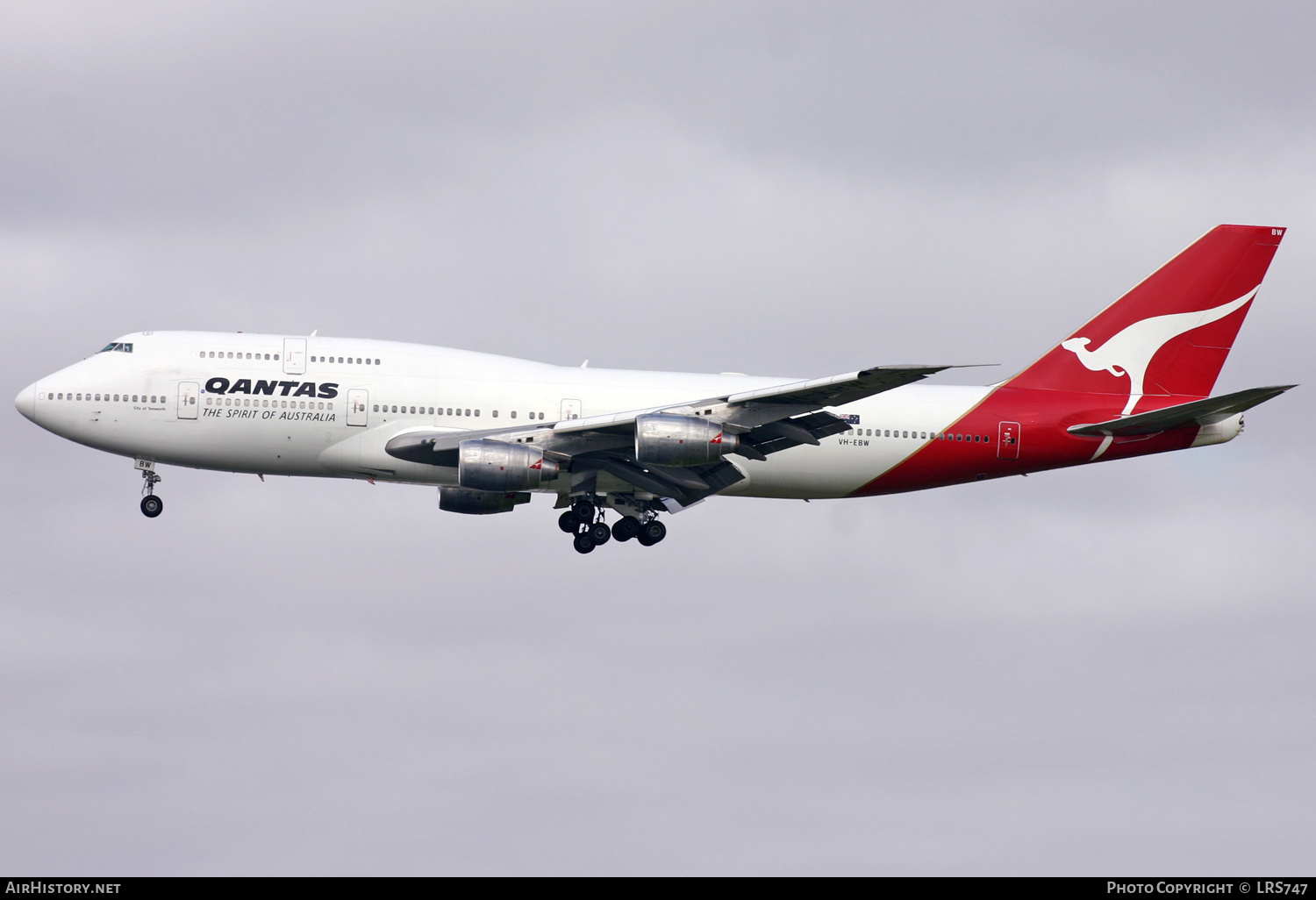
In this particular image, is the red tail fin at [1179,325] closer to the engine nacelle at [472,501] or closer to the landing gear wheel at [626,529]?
the landing gear wheel at [626,529]

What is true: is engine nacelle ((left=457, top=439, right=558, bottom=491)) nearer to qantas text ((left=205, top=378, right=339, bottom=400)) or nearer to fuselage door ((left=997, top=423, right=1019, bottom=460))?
qantas text ((left=205, top=378, right=339, bottom=400))

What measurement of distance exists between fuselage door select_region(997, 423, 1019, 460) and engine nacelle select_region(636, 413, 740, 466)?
10.8 meters

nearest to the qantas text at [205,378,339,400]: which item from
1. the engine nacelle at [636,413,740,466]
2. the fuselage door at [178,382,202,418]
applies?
the fuselage door at [178,382,202,418]

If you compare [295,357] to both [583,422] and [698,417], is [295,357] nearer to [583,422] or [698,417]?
[583,422]

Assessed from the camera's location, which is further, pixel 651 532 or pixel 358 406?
pixel 651 532

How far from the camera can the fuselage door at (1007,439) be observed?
4916cm

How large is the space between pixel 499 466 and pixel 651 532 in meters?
7.47

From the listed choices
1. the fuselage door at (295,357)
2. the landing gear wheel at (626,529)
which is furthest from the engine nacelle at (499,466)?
the fuselage door at (295,357)

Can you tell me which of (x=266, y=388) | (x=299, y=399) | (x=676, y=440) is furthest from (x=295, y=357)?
(x=676, y=440)

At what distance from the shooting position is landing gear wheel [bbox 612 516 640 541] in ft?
163

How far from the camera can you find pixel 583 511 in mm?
48344

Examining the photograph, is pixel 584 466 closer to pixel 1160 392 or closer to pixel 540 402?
pixel 540 402

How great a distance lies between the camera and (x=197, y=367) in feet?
153

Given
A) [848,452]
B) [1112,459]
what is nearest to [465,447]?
[848,452]
